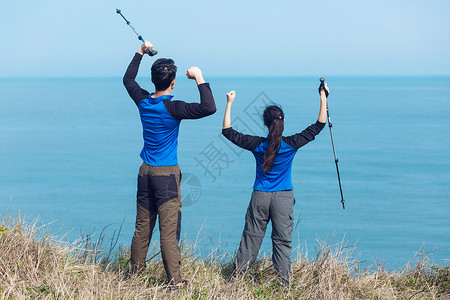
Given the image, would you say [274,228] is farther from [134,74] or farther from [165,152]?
[134,74]

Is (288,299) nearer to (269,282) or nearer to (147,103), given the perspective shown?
(269,282)

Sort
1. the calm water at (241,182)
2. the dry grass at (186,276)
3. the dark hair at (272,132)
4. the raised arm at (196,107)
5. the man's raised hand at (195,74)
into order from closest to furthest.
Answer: the dry grass at (186,276)
the raised arm at (196,107)
the man's raised hand at (195,74)
the dark hair at (272,132)
the calm water at (241,182)

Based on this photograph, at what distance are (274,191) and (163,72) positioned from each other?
4.35 ft

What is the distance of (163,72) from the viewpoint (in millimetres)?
4344

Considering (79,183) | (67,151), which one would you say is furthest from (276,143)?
(67,151)

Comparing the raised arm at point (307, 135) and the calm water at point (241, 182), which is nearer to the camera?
the raised arm at point (307, 135)

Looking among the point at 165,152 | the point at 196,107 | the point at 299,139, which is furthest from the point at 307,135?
the point at 165,152

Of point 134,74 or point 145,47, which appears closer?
point 145,47

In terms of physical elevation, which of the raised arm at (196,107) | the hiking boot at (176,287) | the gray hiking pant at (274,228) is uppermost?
the raised arm at (196,107)

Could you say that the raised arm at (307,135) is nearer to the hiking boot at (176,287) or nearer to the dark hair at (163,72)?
the dark hair at (163,72)

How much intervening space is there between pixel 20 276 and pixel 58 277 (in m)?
0.36

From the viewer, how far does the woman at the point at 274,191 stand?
461 centimetres

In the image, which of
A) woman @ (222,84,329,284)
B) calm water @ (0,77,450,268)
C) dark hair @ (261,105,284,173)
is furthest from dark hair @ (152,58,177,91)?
calm water @ (0,77,450,268)

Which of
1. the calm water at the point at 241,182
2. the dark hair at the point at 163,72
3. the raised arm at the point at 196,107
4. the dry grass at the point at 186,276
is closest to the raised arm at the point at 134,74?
the dark hair at the point at 163,72
